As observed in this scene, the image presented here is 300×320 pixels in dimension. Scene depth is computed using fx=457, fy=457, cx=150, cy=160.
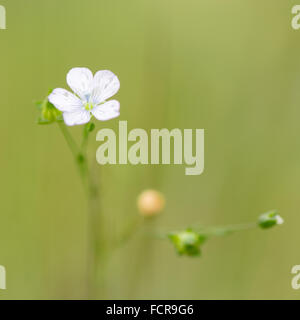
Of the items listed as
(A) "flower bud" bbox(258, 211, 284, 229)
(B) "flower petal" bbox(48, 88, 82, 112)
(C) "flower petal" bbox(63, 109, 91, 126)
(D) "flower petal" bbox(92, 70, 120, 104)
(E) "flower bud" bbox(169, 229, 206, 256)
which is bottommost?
(E) "flower bud" bbox(169, 229, 206, 256)

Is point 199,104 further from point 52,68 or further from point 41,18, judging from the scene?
point 41,18

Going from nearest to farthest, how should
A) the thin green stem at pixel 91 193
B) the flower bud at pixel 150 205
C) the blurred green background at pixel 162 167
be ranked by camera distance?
1. the thin green stem at pixel 91 193
2. the flower bud at pixel 150 205
3. the blurred green background at pixel 162 167

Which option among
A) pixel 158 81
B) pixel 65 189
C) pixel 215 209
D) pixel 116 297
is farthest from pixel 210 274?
pixel 158 81
